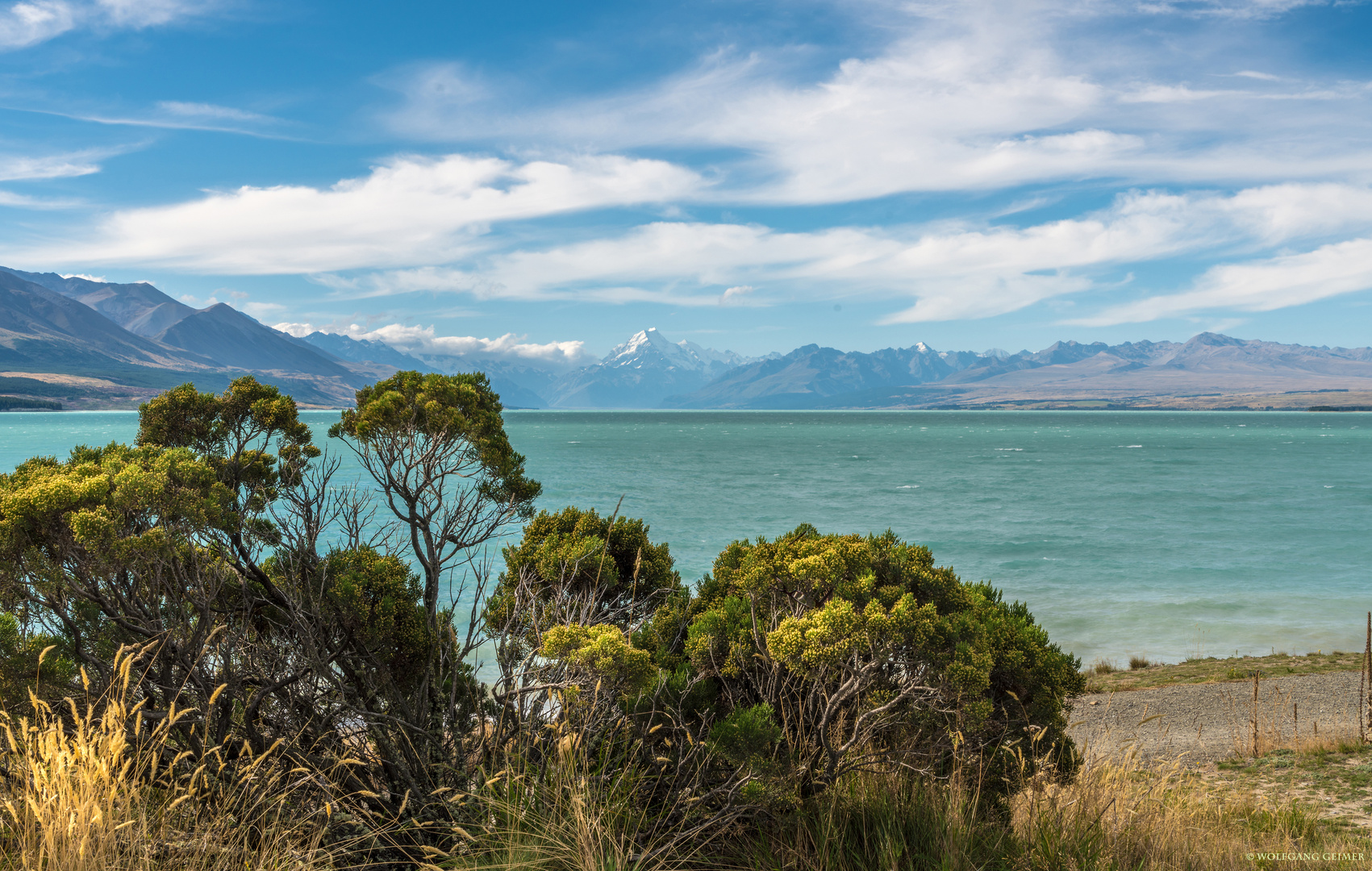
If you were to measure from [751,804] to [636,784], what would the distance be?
0.71 m

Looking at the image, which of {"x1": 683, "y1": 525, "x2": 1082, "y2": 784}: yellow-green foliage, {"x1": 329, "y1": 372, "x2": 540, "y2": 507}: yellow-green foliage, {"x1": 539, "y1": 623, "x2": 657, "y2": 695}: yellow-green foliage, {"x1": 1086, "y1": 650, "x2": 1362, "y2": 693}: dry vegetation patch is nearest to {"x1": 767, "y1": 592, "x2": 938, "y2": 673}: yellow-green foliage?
{"x1": 683, "y1": 525, "x2": 1082, "y2": 784}: yellow-green foliage

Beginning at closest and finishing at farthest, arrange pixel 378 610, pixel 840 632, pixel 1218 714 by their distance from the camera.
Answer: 1. pixel 840 632
2. pixel 378 610
3. pixel 1218 714

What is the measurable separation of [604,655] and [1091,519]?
54369mm

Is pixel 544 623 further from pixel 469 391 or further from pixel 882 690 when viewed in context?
pixel 882 690

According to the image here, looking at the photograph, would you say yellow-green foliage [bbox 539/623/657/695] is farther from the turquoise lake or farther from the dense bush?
the turquoise lake

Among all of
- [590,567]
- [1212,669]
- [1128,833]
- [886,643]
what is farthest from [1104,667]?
[886,643]

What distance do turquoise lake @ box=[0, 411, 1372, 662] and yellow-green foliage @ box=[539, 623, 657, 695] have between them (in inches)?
858

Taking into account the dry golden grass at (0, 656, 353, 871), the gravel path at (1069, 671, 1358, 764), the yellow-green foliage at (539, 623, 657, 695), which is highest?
the yellow-green foliage at (539, 623, 657, 695)

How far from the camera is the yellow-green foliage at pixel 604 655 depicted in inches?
164

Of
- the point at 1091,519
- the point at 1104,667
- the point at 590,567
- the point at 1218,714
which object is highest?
the point at 590,567

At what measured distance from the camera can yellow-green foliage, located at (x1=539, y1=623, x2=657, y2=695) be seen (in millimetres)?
4156

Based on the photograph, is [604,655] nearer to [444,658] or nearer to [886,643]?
[886,643]

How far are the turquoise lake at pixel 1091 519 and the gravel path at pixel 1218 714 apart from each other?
5014mm

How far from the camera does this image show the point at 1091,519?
50.5 meters
